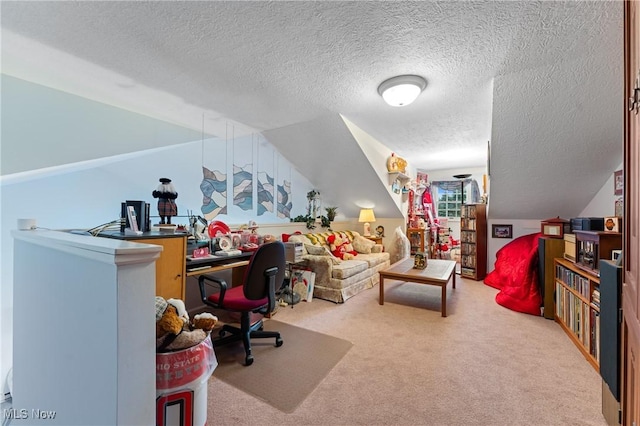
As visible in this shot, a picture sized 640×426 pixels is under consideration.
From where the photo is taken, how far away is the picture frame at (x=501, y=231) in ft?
14.1

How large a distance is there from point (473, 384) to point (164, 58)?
3197mm

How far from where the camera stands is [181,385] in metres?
1.14

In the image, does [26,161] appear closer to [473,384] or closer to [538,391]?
[473,384]

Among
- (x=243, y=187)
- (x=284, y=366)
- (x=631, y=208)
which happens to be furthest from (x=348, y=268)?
(x=631, y=208)

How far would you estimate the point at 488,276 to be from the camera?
4148 millimetres

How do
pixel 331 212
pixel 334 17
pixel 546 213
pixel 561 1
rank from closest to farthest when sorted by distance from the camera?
pixel 561 1, pixel 334 17, pixel 546 213, pixel 331 212

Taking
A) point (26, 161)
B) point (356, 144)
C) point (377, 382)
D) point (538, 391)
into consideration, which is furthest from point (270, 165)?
point (538, 391)

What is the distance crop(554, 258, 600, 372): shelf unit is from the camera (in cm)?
194

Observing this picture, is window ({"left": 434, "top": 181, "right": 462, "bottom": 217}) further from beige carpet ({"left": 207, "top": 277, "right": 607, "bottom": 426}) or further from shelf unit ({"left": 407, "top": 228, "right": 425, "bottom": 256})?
beige carpet ({"left": 207, "top": 277, "right": 607, "bottom": 426})

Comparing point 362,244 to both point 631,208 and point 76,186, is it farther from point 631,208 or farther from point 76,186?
point 76,186

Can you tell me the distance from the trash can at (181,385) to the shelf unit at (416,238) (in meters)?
4.93

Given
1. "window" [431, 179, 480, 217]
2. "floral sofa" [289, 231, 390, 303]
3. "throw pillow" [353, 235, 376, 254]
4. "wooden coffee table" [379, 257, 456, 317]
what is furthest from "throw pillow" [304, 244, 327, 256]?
"window" [431, 179, 480, 217]

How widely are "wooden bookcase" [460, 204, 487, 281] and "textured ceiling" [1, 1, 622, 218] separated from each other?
1.22m

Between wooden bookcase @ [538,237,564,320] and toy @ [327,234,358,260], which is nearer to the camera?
wooden bookcase @ [538,237,564,320]
